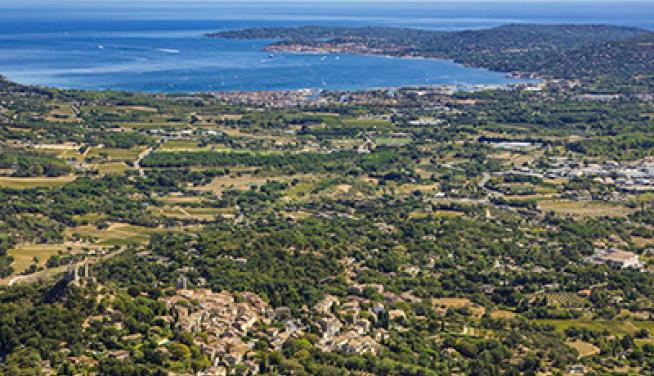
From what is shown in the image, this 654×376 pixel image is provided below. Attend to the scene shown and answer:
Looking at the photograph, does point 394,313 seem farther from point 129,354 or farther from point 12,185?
point 12,185

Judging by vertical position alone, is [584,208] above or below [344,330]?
below

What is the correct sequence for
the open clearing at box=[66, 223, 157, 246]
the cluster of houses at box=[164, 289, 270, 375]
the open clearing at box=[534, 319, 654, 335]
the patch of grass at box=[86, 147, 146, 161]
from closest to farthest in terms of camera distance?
the cluster of houses at box=[164, 289, 270, 375], the open clearing at box=[534, 319, 654, 335], the open clearing at box=[66, 223, 157, 246], the patch of grass at box=[86, 147, 146, 161]

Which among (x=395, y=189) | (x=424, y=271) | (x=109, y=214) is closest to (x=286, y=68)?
(x=395, y=189)

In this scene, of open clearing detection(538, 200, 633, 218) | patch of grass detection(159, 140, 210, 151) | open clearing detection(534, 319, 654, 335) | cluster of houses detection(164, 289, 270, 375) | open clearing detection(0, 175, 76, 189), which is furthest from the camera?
patch of grass detection(159, 140, 210, 151)

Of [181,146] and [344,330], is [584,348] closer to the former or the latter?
[344,330]

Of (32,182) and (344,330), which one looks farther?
(32,182)

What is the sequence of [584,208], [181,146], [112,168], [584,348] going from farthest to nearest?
[181,146], [112,168], [584,208], [584,348]

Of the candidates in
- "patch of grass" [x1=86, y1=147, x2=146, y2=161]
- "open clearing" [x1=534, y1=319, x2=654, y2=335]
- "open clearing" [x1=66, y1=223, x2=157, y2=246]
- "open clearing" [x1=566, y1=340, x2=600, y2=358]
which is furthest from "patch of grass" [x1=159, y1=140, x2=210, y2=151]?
"open clearing" [x1=566, y1=340, x2=600, y2=358]

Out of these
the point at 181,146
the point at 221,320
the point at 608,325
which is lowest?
the point at 181,146

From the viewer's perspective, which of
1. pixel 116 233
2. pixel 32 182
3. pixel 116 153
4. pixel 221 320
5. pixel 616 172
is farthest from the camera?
pixel 116 153

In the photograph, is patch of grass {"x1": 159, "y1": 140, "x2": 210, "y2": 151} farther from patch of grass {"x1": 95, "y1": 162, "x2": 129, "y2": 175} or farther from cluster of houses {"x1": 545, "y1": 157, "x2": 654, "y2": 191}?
cluster of houses {"x1": 545, "y1": 157, "x2": 654, "y2": 191}

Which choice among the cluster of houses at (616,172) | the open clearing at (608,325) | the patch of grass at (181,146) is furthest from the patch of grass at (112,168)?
the open clearing at (608,325)

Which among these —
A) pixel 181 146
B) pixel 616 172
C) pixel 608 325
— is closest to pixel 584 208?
pixel 616 172
